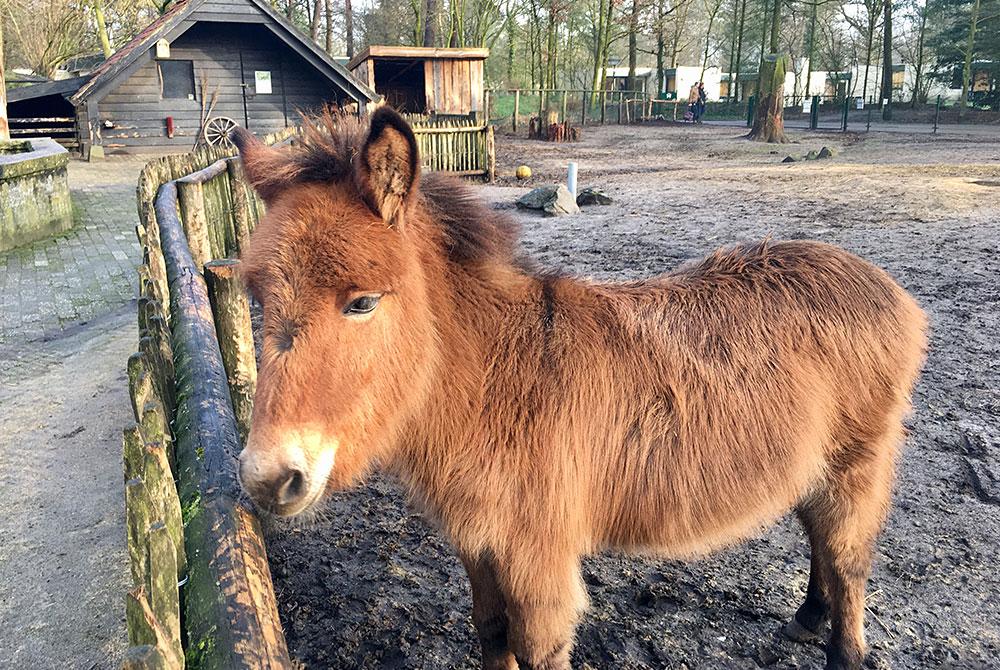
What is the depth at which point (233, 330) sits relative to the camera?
10.5 ft

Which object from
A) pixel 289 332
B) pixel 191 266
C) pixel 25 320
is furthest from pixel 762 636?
pixel 25 320

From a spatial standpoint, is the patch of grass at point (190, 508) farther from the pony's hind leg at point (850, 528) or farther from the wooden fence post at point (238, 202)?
the wooden fence post at point (238, 202)

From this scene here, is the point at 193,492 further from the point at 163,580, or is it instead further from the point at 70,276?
the point at 70,276

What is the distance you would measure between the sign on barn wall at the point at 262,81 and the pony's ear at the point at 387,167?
2247cm

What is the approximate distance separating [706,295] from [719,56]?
249ft

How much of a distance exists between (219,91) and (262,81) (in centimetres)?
138

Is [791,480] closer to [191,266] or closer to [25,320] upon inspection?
[191,266]

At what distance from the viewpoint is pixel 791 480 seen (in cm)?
240

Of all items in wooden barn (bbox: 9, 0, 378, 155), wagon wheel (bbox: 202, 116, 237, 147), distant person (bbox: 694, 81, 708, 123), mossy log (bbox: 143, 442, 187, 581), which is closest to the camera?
mossy log (bbox: 143, 442, 187, 581)

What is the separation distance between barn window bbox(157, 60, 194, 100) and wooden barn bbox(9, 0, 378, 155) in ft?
0.10

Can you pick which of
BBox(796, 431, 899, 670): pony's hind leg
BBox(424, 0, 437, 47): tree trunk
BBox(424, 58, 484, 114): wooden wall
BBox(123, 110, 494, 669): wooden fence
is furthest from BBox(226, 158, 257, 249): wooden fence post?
BBox(424, 0, 437, 47): tree trunk

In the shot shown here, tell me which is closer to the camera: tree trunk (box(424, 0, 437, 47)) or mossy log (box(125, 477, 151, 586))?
mossy log (box(125, 477, 151, 586))

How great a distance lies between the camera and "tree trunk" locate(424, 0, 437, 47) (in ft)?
107

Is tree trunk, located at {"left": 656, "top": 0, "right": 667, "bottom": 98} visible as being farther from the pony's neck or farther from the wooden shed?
the pony's neck
